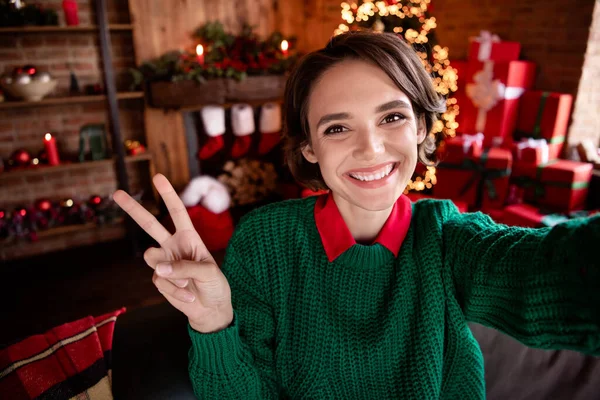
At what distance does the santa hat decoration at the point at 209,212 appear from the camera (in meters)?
3.29

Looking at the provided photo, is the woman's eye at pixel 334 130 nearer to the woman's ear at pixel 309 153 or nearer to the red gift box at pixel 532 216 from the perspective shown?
the woman's ear at pixel 309 153

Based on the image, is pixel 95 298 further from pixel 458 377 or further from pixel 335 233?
pixel 458 377

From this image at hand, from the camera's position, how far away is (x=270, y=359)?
1070mm

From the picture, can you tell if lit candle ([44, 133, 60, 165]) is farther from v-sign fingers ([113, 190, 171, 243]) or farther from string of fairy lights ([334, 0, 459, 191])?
v-sign fingers ([113, 190, 171, 243])

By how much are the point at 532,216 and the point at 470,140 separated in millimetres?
671

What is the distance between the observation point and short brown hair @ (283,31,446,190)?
3.19 ft

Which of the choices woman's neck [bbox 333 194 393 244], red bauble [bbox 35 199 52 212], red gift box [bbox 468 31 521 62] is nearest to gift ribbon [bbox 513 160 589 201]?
red gift box [bbox 468 31 521 62]

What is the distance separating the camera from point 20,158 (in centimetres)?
300

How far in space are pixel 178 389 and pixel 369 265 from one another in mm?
538

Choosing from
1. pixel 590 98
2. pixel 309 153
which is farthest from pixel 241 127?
pixel 309 153

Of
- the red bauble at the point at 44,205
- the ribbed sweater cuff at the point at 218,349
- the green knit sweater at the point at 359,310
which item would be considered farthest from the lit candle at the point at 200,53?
the ribbed sweater cuff at the point at 218,349

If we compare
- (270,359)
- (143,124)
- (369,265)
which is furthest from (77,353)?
(143,124)

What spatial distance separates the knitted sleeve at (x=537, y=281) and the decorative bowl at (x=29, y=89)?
2.91m

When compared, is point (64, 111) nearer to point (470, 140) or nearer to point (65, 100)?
point (65, 100)
